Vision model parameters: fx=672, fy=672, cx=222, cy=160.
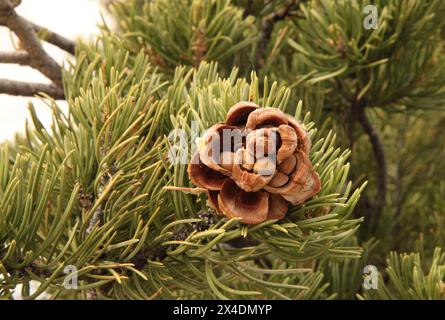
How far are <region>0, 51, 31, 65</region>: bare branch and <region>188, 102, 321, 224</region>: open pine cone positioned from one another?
20cm

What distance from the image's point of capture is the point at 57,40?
1.53 feet

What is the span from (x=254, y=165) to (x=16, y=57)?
225mm

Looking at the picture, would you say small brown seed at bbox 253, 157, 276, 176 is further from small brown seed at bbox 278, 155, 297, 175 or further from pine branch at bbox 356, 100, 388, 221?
pine branch at bbox 356, 100, 388, 221

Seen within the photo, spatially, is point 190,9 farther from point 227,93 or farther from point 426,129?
point 426,129

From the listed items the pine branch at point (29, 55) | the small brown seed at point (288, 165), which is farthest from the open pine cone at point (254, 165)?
the pine branch at point (29, 55)

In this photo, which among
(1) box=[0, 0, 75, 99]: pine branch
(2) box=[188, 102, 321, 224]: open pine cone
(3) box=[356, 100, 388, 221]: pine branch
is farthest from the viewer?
(3) box=[356, 100, 388, 221]: pine branch

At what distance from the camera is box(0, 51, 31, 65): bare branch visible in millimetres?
427

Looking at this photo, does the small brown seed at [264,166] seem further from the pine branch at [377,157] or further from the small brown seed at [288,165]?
the pine branch at [377,157]

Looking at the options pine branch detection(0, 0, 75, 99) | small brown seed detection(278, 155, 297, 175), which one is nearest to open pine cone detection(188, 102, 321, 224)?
small brown seed detection(278, 155, 297, 175)

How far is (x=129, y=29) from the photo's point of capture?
0.48 m

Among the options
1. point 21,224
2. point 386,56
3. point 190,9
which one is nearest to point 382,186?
point 386,56

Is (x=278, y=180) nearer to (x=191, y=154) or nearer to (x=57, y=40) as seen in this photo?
(x=191, y=154)

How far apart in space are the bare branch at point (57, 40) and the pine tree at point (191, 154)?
3cm

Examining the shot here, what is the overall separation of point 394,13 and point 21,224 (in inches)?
11.0
